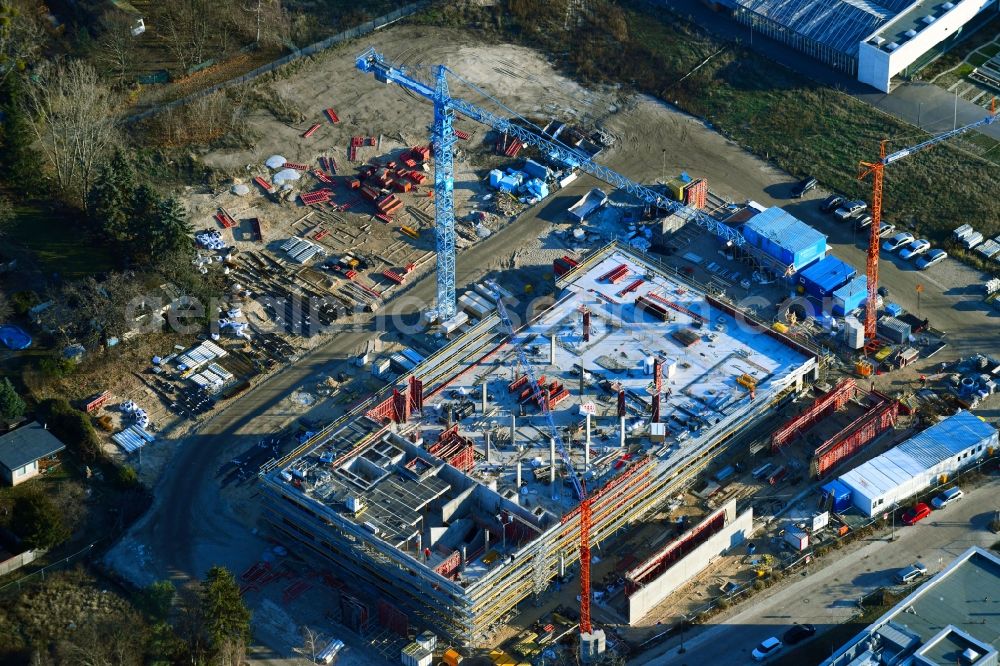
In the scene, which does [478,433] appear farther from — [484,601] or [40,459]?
[40,459]

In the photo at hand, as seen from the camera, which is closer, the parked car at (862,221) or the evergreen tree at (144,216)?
the evergreen tree at (144,216)

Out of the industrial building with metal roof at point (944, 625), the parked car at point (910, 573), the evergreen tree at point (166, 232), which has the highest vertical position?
the evergreen tree at point (166, 232)

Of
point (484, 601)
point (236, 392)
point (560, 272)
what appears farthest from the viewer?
point (560, 272)

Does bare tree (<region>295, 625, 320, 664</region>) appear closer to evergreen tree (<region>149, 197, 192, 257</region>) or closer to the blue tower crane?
the blue tower crane

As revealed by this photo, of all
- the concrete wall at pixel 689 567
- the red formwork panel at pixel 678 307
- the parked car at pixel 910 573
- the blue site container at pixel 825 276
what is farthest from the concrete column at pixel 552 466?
the blue site container at pixel 825 276

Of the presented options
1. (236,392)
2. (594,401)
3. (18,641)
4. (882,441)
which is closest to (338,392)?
(236,392)

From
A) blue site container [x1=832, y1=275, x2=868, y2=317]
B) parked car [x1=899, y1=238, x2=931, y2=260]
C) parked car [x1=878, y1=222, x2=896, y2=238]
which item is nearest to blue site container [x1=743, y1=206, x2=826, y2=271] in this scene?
blue site container [x1=832, y1=275, x2=868, y2=317]

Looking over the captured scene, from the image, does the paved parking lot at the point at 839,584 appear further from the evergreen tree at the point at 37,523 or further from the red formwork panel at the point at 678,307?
the evergreen tree at the point at 37,523

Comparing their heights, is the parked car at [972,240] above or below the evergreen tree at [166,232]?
below
